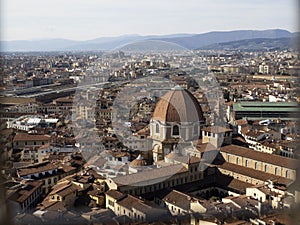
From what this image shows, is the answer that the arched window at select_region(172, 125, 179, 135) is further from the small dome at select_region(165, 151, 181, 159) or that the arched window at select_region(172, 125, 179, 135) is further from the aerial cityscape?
the small dome at select_region(165, 151, 181, 159)

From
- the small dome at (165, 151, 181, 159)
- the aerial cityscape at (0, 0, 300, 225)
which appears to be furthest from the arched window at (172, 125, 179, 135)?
the small dome at (165, 151, 181, 159)

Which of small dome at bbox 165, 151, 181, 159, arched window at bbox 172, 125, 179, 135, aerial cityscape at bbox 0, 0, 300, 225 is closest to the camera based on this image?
aerial cityscape at bbox 0, 0, 300, 225

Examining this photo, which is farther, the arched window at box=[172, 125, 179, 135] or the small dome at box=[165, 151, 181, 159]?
the arched window at box=[172, 125, 179, 135]

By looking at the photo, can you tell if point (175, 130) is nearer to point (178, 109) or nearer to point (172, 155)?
point (178, 109)

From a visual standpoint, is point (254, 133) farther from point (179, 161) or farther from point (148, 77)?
point (148, 77)

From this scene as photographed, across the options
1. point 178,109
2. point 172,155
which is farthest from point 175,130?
point 172,155

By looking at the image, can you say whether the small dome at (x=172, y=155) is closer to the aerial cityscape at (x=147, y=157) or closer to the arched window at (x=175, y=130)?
the aerial cityscape at (x=147, y=157)

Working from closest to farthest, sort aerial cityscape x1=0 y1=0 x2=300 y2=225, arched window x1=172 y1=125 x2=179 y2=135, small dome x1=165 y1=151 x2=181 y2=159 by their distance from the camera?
aerial cityscape x1=0 y1=0 x2=300 y2=225 → small dome x1=165 y1=151 x2=181 y2=159 → arched window x1=172 y1=125 x2=179 y2=135

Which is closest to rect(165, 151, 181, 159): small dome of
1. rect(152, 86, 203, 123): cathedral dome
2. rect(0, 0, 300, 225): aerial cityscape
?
rect(0, 0, 300, 225): aerial cityscape

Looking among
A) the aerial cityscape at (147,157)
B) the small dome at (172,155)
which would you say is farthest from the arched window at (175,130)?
the small dome at (172,155)

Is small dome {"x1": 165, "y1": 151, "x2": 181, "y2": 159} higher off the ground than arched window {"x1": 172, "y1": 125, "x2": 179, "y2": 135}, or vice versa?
arched window {"x1": 172, "y1": 125, "x2": 179, "y2": 135}
